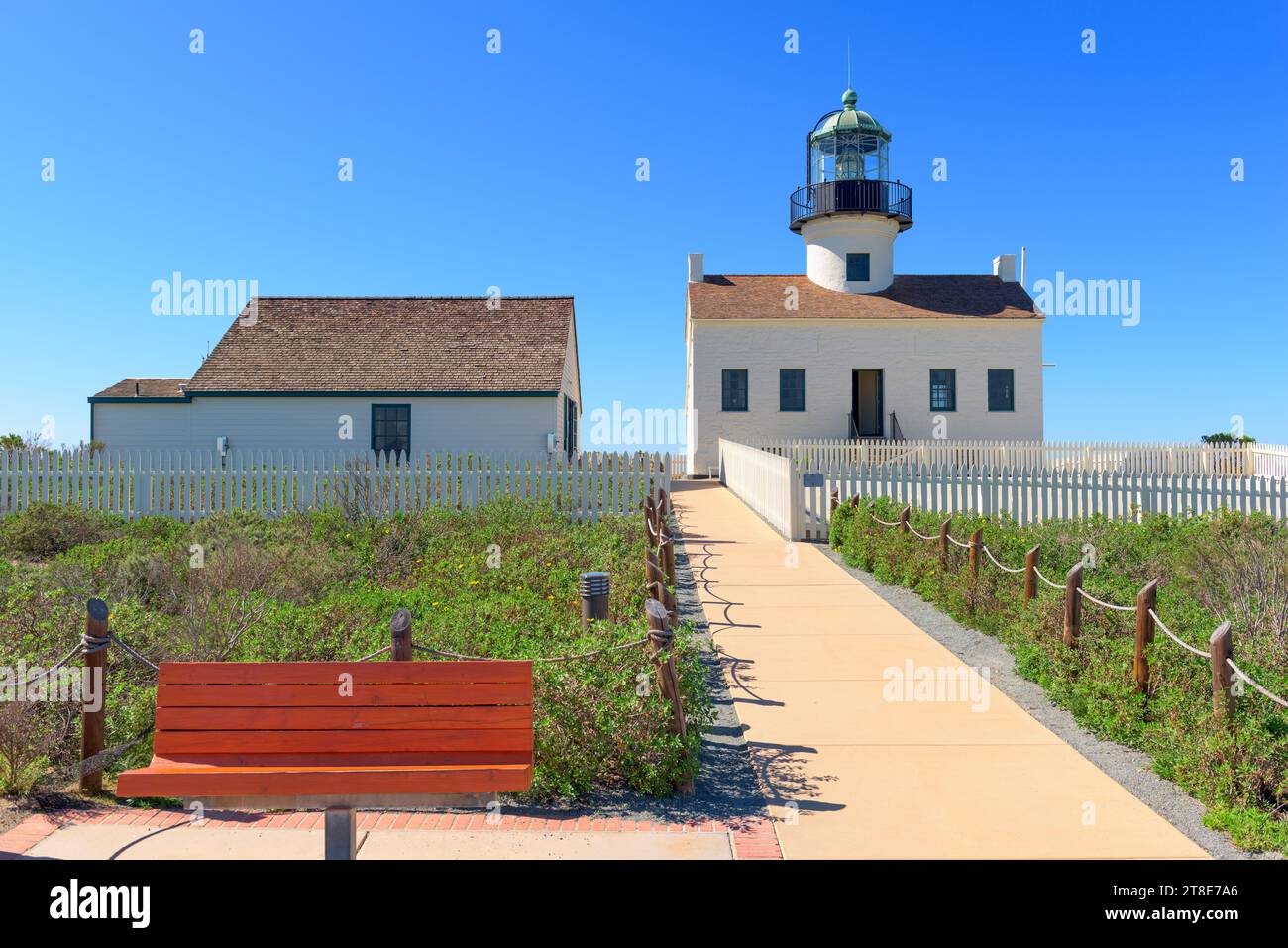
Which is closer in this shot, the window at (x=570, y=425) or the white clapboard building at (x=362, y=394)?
the white clapboard building at (x=362, y=394)

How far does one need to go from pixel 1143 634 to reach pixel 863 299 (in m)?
28.8

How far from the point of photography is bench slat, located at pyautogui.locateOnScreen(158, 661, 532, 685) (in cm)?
447

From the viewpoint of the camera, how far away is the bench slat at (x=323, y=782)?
412 cm

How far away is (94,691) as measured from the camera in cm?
539

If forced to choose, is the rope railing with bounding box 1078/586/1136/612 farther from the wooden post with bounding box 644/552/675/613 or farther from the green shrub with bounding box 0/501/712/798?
the wooden post with bounding box 644/552/675/613

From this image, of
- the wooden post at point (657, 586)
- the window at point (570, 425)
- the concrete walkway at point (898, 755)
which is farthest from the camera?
the window at point (570, 425)

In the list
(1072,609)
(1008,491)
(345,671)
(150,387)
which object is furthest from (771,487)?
(150,387)

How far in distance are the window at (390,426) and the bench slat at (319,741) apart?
63.5 ft

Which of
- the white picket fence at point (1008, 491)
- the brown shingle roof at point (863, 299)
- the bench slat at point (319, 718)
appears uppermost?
the brown shingle roof at point (863, 299)

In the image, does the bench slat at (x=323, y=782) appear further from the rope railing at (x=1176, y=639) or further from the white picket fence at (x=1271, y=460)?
the white picket fence at (x=1271, y=460)

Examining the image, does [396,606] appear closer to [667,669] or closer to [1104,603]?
[667,669]

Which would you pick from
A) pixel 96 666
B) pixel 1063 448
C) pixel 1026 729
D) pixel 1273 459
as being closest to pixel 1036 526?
pixel 1026 729

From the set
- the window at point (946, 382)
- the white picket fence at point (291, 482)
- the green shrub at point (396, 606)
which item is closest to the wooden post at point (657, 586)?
the green shrub at point (396, 606)
